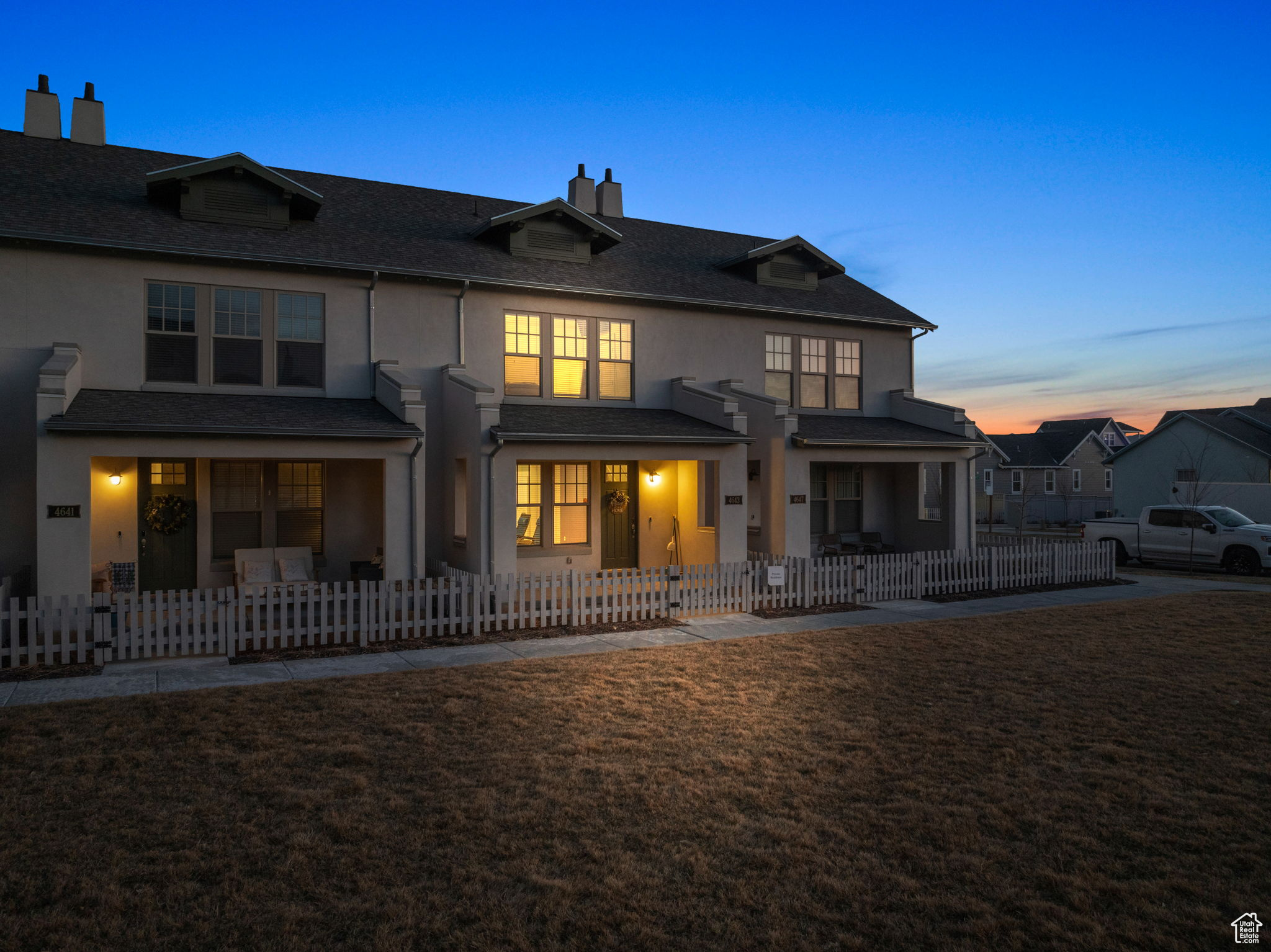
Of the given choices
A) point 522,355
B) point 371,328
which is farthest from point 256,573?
point 522,355

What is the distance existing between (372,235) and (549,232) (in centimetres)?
385

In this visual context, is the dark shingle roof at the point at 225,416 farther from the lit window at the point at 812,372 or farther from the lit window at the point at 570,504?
the lit window at the point at 812,372

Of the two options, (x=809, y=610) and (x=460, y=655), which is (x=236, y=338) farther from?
(x=809, y=610)

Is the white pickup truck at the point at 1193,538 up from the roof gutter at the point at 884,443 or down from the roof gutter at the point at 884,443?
down

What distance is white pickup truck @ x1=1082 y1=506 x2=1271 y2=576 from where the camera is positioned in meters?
22.2

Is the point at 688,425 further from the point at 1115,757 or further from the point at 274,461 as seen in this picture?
the point at 1115,757

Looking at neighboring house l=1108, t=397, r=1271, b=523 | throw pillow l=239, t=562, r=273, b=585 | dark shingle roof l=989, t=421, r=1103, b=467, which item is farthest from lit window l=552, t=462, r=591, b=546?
dark shingle roof l=989, t=421, r=1103, b=467

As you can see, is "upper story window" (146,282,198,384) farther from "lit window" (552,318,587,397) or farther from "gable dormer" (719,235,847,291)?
"gable dormer" (719,235,847,291)

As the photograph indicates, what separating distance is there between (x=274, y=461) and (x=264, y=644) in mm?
4892

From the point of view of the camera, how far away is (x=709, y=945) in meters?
4.37

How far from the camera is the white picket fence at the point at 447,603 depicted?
11141 millimetres

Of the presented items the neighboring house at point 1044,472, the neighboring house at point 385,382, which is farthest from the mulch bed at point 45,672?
the neighboring house at point 1044,472

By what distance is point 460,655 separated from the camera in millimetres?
11805

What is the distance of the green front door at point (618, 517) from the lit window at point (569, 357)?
1933 millimetres
